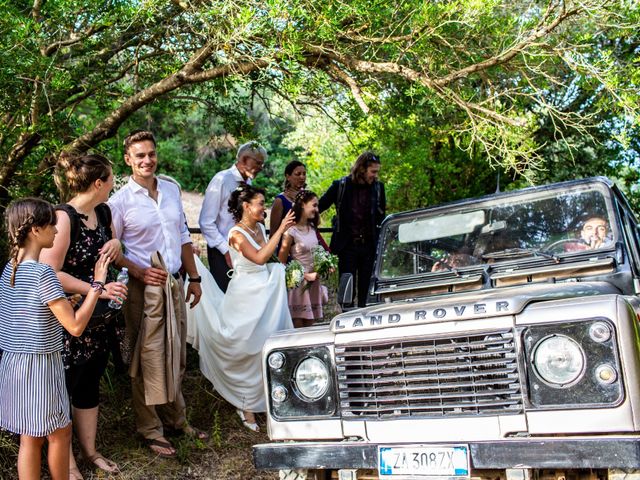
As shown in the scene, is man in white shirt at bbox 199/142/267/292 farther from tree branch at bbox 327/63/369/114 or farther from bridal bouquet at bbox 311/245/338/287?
tree branch at bbox 327/63/369/114

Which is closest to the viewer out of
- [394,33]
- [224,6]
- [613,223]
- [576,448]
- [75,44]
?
[576,448]

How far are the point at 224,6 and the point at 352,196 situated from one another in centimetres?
292

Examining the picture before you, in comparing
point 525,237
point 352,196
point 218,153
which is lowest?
point 525,237

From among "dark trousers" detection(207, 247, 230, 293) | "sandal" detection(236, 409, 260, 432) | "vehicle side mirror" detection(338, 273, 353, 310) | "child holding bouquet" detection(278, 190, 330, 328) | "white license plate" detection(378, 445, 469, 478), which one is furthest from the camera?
"dark trousers" detection(207, 247, 230, 293)

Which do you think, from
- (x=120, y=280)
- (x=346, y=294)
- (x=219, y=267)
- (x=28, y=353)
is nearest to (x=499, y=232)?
(x=346, y=294)

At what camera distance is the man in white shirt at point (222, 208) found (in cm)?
682

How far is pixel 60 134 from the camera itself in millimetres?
6012

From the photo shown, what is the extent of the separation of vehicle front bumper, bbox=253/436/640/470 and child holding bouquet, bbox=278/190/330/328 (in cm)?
286

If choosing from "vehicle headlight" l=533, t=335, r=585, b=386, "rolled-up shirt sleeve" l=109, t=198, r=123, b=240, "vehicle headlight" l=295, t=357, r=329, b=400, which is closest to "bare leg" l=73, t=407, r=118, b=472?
"rolled-up shirt sleeve" l=109, t=198, r=123, b=240

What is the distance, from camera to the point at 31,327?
3965mm

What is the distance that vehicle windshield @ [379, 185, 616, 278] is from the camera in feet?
15.6

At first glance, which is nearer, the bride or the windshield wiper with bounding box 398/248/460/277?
the windshield wiper with bounding box 398/248/460/277

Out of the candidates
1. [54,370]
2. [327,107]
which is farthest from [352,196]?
[54,370]

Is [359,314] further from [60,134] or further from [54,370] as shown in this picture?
[60,134]
